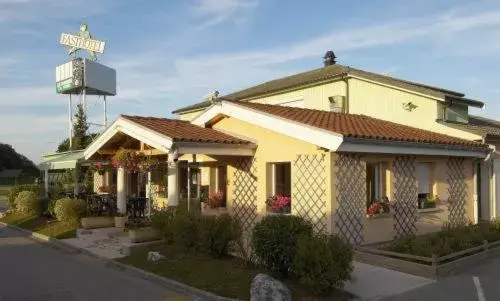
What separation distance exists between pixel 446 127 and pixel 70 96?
131 feet

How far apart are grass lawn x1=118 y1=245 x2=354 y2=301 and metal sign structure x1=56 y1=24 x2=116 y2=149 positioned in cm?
3612

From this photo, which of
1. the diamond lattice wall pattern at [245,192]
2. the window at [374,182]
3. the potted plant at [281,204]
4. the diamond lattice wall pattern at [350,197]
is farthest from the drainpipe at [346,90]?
the potted plant at [281,204]

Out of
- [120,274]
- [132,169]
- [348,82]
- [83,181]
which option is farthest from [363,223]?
[83,181]

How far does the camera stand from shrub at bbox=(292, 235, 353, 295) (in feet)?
27.2

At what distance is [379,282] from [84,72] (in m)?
40.5

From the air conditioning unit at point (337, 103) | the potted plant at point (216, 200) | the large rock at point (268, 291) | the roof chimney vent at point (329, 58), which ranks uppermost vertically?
the roof chimney vent at point (329, 58)

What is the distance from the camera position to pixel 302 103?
2181 centimetres

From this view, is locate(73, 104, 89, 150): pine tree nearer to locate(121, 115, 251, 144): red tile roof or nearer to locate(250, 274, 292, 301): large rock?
locate(121, 115, 251, 144): red tile roof

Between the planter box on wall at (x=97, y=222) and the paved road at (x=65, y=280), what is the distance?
278 cm

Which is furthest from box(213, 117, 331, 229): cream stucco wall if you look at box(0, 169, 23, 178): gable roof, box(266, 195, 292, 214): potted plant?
box(0, 169, 23, 178): gable roof

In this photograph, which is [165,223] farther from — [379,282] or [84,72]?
[84,72]

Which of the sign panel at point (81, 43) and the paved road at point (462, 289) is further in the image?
the sign panel at point (81, 43)

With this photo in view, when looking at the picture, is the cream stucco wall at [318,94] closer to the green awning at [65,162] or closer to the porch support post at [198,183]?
the porch support post at [198,183]

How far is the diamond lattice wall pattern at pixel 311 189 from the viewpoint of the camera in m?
12.2
